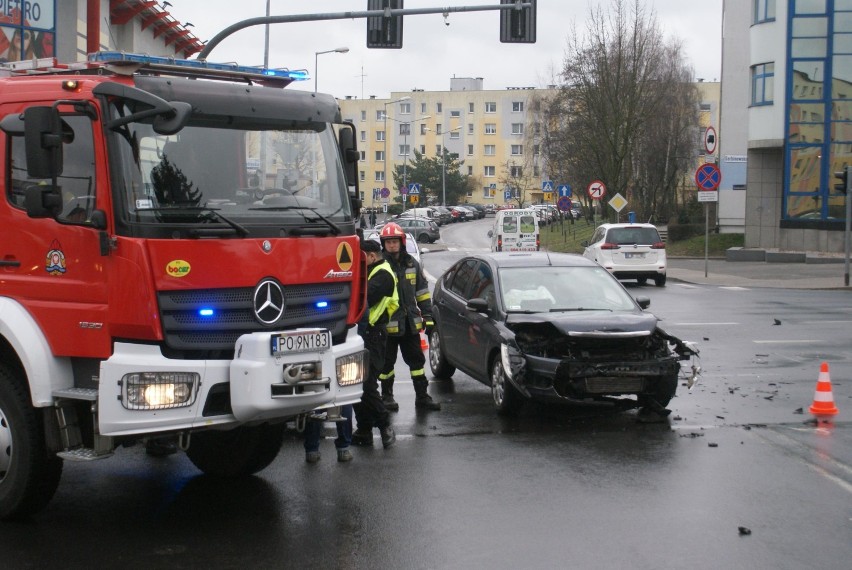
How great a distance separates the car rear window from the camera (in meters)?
29.1

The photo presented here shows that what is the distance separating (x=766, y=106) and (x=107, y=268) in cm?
3793

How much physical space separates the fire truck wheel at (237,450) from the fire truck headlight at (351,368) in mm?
946

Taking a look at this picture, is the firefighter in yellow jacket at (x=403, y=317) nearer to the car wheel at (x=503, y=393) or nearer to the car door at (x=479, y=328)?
the car door at (x=479, y=328)

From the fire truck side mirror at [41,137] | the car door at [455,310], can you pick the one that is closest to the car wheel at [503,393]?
Result: the car door at [455,310]

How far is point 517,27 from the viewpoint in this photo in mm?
20094

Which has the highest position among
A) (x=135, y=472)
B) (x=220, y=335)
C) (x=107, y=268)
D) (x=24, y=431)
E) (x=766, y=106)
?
(x=766, y=106)

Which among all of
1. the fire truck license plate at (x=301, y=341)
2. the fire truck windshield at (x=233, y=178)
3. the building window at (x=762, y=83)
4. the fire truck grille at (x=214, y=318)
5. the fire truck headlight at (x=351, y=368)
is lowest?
the fire truck headlight at (x=351, y=368)

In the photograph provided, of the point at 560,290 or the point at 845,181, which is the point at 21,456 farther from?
the point at 845,181

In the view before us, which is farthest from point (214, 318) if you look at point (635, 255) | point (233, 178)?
point (635, 255)

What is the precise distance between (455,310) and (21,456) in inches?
244

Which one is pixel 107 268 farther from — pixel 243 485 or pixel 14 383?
pixel 243 485

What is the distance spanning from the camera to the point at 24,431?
6625 mm

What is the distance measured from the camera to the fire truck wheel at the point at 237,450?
7.90 meters

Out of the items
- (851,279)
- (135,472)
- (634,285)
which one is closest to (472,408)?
(135,472)
